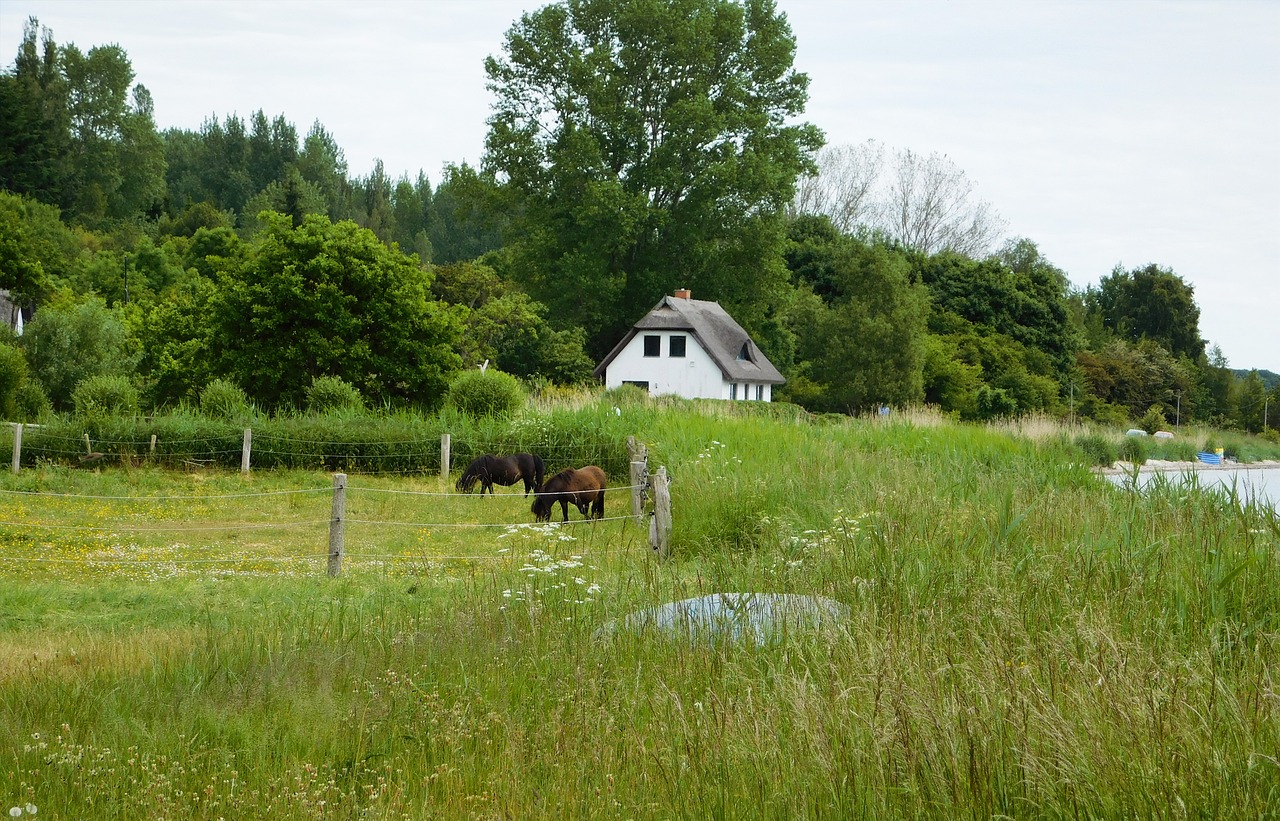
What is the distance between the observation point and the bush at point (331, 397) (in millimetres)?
23359

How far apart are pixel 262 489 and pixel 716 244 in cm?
2973

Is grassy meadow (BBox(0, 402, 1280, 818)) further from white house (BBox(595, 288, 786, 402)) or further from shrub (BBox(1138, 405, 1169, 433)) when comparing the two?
shrub (BBox(1138, 405, 1169, 433))

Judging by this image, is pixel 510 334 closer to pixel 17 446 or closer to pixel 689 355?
pixel 689 355

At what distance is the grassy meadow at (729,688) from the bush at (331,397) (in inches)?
530

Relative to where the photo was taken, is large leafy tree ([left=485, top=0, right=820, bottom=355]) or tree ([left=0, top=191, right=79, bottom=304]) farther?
tree ([left=0, top=191, right=79, bottom=304])

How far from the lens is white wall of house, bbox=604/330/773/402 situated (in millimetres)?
46406

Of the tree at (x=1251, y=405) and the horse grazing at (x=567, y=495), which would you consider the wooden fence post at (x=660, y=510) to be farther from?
the tree at (x=1251, y=405)

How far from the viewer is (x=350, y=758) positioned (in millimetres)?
4438

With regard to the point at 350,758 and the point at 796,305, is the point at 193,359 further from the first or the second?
the point at 796,305

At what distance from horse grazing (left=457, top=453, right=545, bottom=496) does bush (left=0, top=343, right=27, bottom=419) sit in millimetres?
15163

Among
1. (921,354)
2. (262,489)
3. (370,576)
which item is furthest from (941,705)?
(921,354)

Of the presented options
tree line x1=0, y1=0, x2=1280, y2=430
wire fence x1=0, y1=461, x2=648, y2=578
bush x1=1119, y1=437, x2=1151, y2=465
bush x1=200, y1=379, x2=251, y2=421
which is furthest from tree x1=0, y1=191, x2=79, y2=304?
bush x1=1119, y1=437, x2=1151, y2=465

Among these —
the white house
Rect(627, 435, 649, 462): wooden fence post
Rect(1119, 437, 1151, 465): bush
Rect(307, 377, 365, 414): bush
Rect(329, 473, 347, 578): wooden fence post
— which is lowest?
Rect(329, 473, 347, 578): wooden fence post

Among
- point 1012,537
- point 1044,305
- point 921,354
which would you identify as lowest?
point 1012,537
